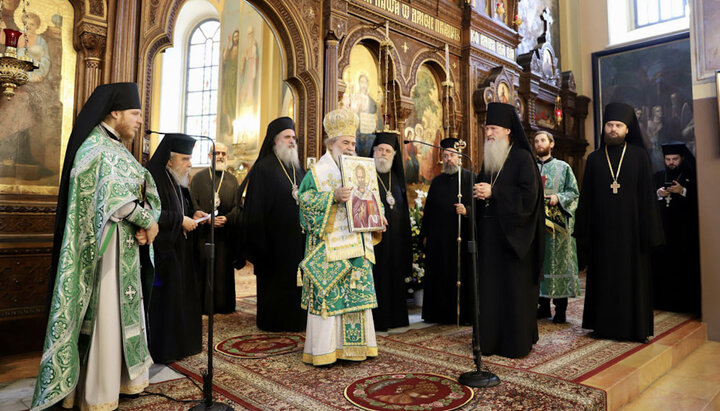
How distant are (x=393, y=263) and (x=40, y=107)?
368cm

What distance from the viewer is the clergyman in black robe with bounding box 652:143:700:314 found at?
6.41 m

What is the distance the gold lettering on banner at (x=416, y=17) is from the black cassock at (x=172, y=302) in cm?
476

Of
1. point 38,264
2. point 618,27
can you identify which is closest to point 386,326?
point 38,264

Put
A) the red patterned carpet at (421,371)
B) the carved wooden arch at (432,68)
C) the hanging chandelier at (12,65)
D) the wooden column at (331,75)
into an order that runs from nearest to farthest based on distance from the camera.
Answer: the red patterned carpet at (421,371) → the hanging chandelier at (12,65) → the wooden column at (331,75) → the carved wooden arch at (432,68)

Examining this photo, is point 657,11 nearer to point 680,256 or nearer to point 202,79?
point 680,256

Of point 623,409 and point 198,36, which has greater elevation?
point 198,36

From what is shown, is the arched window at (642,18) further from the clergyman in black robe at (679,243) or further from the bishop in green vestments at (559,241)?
the bishop in green vestments at (559,241)

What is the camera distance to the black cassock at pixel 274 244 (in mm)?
→ 4926

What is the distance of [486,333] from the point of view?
4.05 m

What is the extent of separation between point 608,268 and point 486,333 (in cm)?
159

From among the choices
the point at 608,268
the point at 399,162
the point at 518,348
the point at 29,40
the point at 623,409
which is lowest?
the point at 623,409

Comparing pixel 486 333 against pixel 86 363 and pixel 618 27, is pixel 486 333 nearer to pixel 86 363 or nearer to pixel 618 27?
pixel 86 363

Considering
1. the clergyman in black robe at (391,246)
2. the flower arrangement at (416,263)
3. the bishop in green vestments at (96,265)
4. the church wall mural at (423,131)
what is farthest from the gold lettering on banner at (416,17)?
the bishop in green vestments at (96,265)

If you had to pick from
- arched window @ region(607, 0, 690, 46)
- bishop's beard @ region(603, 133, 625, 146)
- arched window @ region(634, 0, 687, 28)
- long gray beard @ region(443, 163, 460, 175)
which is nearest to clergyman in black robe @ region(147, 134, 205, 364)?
long gray beard @ region(443, 163, 460, 175)
